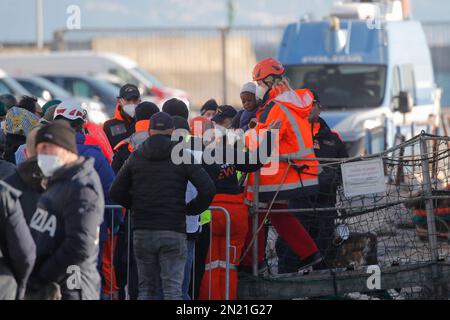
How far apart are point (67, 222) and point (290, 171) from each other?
300cm

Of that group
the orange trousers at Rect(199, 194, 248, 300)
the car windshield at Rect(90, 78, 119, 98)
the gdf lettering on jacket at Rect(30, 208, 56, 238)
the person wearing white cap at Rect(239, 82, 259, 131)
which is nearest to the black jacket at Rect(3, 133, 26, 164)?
the person wearing white cap at Rect(239, 82, 259, 131)

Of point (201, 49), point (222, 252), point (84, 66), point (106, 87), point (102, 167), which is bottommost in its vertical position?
point (222, 252)

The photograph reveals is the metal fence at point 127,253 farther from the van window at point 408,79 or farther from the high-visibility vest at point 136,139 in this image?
the van window at point 408,79

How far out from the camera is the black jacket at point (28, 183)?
698 cm

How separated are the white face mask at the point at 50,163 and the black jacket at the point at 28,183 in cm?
13

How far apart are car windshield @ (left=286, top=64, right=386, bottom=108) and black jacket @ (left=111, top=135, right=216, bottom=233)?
9777 mm

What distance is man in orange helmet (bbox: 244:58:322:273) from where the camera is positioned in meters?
9.31

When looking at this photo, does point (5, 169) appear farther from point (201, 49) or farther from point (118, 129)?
point (201, 49)

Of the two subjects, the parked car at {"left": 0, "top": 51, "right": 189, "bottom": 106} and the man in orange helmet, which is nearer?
the man in orange helmet

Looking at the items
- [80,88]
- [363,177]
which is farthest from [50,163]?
[80,88]

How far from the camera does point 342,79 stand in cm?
1794

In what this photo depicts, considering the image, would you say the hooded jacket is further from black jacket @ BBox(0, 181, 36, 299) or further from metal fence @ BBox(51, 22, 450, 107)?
metal fence @ BBox(51, 22, 450, 107)

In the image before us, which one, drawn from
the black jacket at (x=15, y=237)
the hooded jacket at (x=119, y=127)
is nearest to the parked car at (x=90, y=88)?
the hooded jacket at (x=119, y=127)
